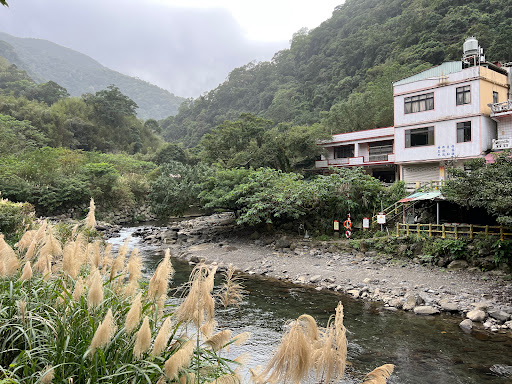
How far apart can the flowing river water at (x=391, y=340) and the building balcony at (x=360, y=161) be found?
14406 millimetres

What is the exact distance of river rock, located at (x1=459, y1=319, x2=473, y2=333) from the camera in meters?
7.99

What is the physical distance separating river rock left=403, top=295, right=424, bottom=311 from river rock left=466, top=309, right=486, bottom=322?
1157 mm

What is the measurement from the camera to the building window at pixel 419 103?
18.4 m

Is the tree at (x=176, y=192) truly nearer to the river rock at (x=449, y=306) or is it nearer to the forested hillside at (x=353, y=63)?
the forested hillside at (x=353, y=63)

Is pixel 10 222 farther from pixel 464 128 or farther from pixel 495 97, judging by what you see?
pixel 495 97

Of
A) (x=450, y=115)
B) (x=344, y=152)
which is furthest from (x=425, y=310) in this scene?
(x=344, y=152)

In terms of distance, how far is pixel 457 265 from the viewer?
11.7 metres

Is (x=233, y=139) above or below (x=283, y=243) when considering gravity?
above

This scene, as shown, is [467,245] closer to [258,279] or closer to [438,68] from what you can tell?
[258,279]

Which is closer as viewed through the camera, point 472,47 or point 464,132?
point 464,132

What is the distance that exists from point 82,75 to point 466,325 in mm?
151317

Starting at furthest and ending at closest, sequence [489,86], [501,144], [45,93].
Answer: [45,93] → [489,86] → [501,144]

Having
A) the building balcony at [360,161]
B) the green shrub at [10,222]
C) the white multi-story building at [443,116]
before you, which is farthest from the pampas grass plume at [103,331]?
the building balcony at [360,161]

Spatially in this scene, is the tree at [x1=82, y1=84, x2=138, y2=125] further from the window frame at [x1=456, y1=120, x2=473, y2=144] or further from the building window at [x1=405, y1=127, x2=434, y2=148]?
the window frame at [x1=456, y1=120, x2=473, y2=144]
